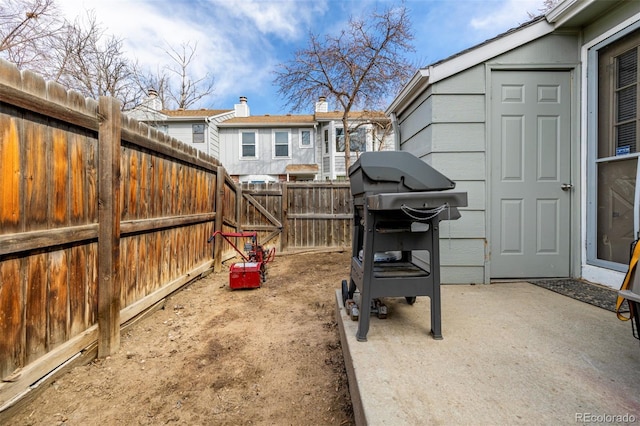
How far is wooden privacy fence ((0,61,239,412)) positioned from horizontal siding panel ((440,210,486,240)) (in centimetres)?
313

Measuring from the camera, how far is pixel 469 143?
9.88ft

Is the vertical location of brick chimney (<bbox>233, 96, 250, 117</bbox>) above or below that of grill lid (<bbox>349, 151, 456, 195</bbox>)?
above

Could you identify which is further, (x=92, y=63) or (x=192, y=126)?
(x=192, y=126)

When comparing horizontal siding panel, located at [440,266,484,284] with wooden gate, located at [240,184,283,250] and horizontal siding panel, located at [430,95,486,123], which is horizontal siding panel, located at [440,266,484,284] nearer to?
horizontal siding panel, located at [430,95,486,123]

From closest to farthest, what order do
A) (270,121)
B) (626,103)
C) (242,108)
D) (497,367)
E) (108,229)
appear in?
(497,367) → (108,229) → (626,103) → (270,121) → (242,108)

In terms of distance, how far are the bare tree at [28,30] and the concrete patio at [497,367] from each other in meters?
10.7

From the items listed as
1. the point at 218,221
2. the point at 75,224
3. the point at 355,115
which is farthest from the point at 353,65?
the point at 75,224

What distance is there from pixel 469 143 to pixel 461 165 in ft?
0.78

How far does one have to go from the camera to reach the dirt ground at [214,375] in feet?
5.71

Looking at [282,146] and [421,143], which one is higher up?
[282,146]

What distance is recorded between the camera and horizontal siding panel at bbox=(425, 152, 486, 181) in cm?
301

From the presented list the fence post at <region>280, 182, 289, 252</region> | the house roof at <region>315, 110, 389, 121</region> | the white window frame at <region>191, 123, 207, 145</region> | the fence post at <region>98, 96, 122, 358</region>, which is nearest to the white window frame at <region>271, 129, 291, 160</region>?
the house roof at <region>315, 110, 389, 121</region>

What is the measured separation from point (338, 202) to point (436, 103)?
174 inches

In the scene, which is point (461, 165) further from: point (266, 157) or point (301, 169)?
point (266, 157)
